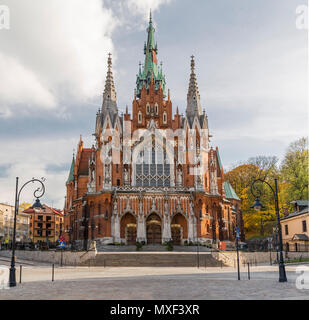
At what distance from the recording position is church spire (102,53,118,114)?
5656 centimetres

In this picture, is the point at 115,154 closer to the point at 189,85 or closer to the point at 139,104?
the point at 139,104

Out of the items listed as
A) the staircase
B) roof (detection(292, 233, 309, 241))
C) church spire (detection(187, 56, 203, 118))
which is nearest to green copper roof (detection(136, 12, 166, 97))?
church spire (detection(187, 56, 203, 118))

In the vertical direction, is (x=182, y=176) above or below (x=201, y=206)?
above

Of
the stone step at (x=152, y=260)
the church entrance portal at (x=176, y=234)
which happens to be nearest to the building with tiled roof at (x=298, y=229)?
the stone step at (x=152, y=260)

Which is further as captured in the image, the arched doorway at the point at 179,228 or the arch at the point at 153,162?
the arch at the point at 153,162

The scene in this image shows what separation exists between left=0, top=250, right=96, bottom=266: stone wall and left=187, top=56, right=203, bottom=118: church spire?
92.1ft

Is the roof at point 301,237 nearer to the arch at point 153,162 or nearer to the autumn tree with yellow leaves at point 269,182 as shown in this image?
the autumn tree with yellow leaves at point 269,182

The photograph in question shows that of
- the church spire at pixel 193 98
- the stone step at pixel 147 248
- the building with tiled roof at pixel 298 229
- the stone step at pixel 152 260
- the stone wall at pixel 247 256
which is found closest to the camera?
the stone step at pixel 152 260

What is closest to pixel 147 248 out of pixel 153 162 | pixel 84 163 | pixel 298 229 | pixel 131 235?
pixel 131 235

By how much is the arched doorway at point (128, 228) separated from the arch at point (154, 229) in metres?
1.92

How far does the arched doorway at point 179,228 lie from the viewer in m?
50.5
